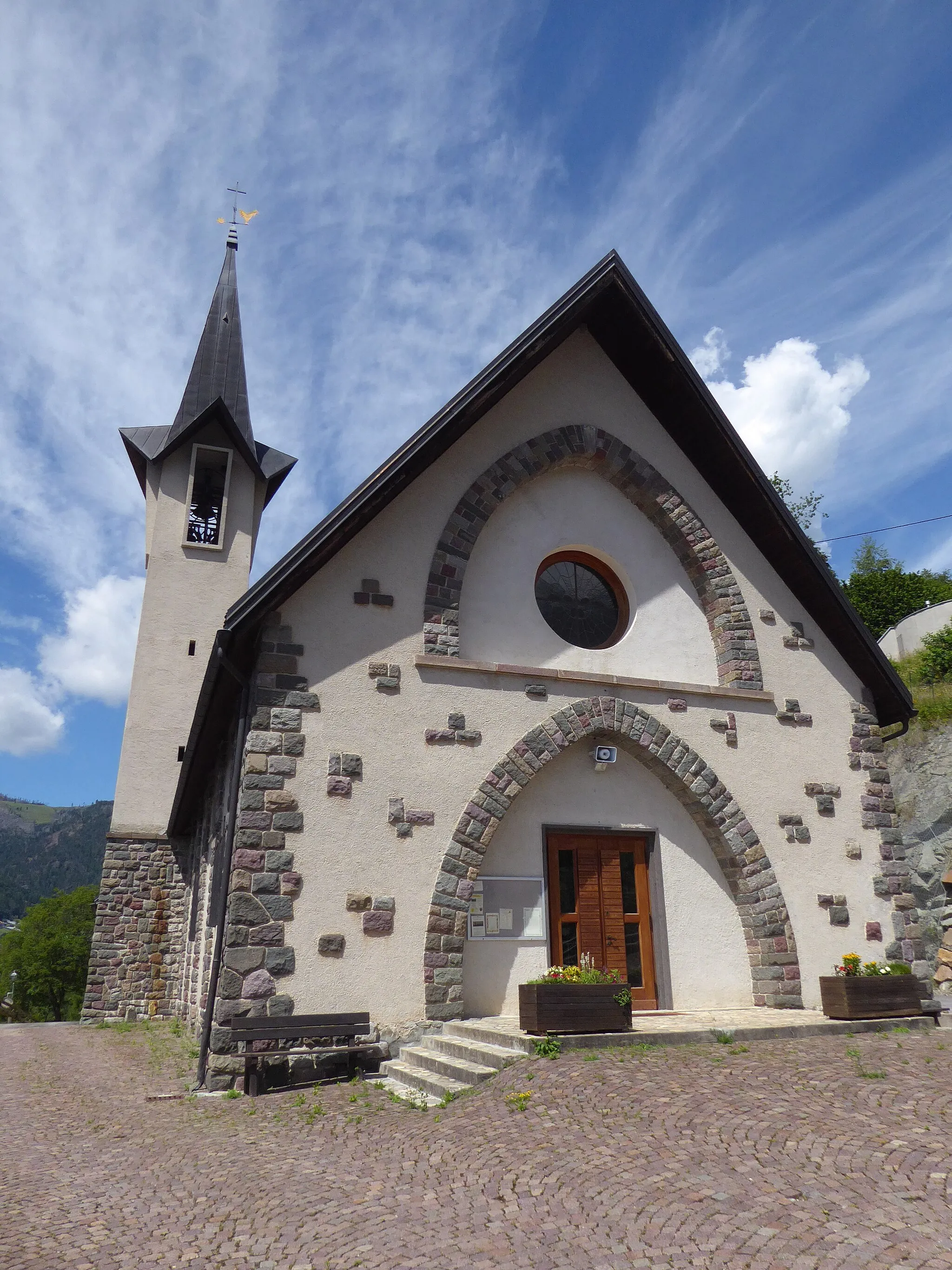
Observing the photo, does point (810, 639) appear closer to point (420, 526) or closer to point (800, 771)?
point (800, 771)

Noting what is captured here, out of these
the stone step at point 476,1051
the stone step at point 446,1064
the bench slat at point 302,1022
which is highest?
the bench slat at point 302,1022

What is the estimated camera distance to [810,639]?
11.6 meters

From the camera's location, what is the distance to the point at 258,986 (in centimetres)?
795

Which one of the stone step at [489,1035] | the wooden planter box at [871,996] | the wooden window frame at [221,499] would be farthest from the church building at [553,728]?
the wooden window frame at [221,499]

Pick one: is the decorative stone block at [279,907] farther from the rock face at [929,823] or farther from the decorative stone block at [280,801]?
the rock face at [929,823]

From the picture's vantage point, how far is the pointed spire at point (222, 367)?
20828mm

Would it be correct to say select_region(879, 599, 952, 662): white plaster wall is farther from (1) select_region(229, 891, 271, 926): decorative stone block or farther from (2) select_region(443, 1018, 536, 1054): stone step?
(1) select_region(229, 891, 271, 926): decorative stone block

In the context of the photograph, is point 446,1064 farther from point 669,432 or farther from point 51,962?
point 51,962

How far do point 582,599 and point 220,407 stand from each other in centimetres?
1228

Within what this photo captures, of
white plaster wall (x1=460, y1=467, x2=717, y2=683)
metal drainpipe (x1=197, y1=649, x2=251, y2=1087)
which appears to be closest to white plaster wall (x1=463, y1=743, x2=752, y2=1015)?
white plaster wall (x1=460, y1=467, x2=717, y2=683)

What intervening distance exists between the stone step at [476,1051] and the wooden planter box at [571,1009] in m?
0.30

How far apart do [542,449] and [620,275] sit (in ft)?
7.61

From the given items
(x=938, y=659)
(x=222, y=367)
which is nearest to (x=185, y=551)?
(x=222, y=367)

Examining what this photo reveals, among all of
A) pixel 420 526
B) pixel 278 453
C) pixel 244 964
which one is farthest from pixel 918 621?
pixel 244 964
